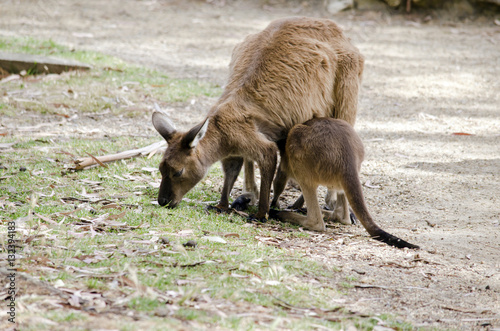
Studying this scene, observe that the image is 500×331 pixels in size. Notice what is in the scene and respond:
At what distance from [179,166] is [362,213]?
5.05 feet

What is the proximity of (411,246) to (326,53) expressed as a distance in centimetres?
209

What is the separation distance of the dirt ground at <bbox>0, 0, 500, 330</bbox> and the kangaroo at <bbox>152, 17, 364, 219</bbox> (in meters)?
0.98

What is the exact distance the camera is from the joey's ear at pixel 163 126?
5.05 meters

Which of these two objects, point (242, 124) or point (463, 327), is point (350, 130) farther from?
point (463, 327)

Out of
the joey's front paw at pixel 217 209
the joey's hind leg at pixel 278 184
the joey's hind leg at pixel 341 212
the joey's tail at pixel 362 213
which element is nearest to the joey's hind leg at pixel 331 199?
the joey's hind leg at pixel 341 212

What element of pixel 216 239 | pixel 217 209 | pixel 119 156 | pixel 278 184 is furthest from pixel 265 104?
pixel 119 156

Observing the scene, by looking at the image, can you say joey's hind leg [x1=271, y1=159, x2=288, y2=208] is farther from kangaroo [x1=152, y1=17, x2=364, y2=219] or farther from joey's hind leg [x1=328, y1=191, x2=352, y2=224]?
joey's hind leg [x1=328, y1=191, x2=352, y2=224]

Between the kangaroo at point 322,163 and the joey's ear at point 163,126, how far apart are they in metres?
1.01

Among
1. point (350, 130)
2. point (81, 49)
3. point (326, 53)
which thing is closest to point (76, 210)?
point (350, 130)

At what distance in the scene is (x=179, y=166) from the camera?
489 cm

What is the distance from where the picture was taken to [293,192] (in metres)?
6.11

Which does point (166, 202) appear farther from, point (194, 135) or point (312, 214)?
point (312, 214)

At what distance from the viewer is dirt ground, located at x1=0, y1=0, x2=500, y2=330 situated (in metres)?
3.82

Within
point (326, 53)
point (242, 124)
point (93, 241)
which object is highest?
point (326, 53)
